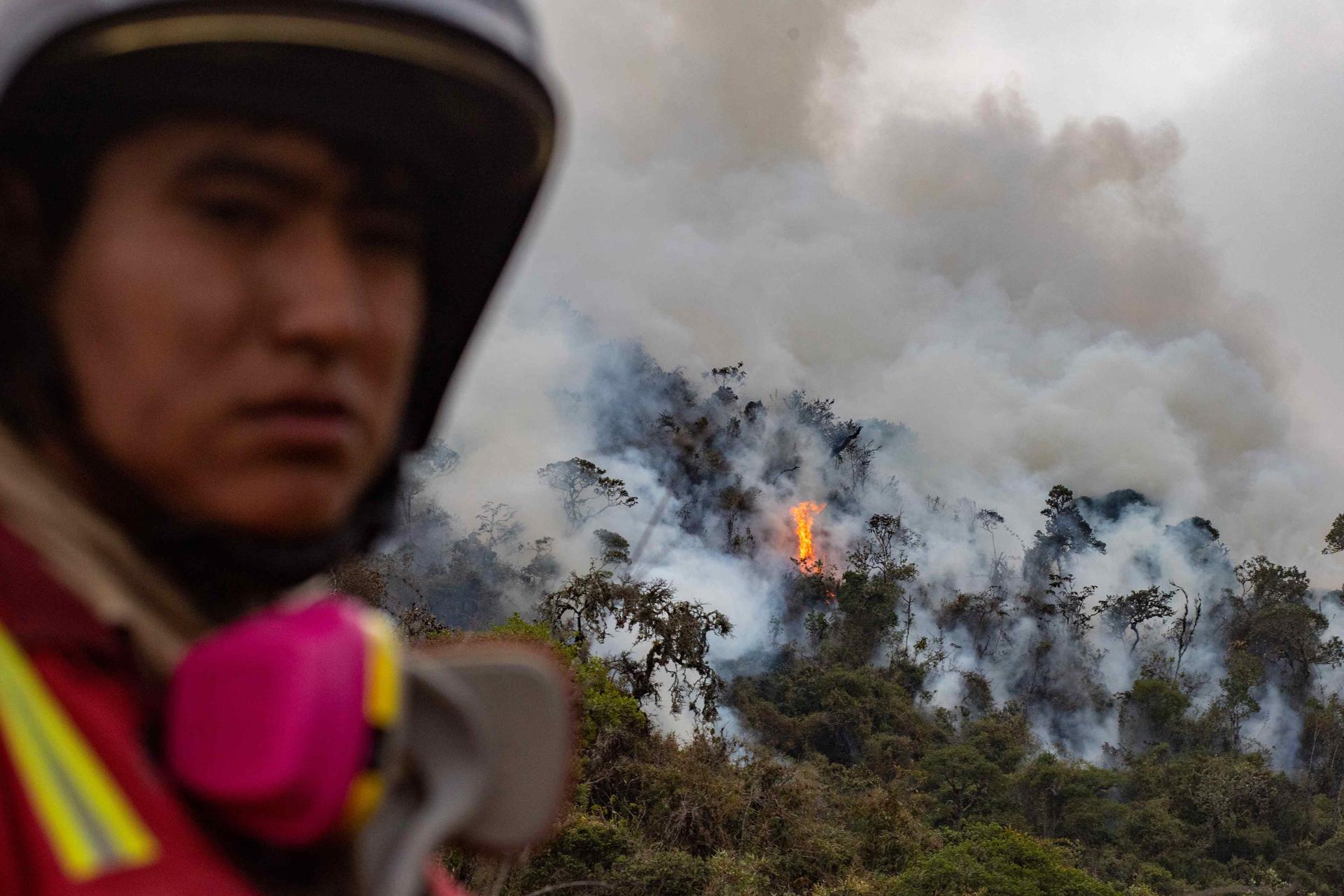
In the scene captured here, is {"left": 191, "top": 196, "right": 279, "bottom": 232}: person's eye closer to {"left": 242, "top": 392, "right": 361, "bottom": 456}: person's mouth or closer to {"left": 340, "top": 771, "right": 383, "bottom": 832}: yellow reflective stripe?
{"left": 242, "top": 392, "right": 361, "bottom": 456}: person's mouth

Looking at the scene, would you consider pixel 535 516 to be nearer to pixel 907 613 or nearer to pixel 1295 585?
pixel 907 613

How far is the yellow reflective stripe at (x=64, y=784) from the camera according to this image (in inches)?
17.8

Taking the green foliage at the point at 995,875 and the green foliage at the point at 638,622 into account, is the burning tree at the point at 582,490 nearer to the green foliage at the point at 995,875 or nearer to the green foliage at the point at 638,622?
the green foliage at the point at 638,622

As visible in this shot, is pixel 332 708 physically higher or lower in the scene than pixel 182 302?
lower

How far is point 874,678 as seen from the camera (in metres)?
38.4

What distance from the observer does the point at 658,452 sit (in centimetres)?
6550

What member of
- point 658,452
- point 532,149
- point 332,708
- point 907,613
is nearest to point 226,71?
point 532,149

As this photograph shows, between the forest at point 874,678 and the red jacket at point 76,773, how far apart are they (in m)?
0.56

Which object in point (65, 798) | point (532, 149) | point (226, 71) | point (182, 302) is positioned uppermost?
point (532, 149)

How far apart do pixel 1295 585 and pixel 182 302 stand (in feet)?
174

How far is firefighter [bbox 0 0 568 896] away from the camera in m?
0.52

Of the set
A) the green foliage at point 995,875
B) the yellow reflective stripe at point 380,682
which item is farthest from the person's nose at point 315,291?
the green foliage at point 995,875

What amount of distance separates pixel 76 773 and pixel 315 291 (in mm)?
324

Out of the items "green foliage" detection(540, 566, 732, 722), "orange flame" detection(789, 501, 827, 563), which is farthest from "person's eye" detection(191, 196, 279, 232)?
"orange flame" detection(789, 501, 827, 563)
